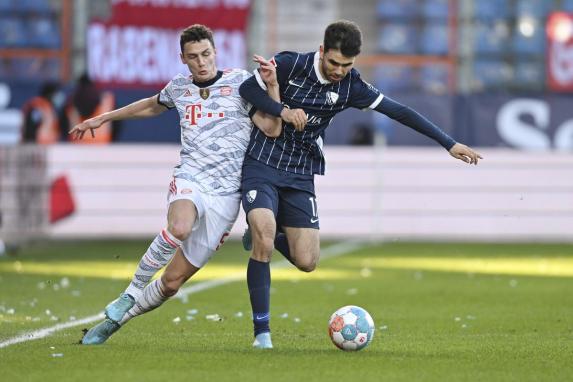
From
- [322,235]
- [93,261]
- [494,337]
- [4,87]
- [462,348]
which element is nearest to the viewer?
[462,348]

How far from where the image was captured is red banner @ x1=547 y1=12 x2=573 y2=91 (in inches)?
878

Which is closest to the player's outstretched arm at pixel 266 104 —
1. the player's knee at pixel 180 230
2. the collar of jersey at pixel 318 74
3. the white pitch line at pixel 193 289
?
the collar of jersey at pixel 318 74

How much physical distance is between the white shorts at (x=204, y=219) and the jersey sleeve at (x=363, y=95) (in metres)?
0.96

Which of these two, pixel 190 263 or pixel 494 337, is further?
pixel 494 337

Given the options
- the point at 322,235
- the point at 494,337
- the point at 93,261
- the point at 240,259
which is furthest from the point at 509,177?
the point at 494,337

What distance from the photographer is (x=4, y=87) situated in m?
21.3

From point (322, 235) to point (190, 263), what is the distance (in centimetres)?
1439

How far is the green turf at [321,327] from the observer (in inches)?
288

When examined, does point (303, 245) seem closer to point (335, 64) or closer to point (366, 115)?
point (335, 64)

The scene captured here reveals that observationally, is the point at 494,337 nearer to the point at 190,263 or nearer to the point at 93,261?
the point at 190,263

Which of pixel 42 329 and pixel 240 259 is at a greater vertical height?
pixel 42 329

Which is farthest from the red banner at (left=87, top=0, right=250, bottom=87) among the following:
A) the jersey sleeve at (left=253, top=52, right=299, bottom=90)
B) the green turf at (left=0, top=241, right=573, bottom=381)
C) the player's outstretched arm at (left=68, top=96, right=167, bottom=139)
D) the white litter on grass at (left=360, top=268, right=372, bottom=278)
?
the jersey sleeve at (left=253, top=52, right=299, bottom=90)

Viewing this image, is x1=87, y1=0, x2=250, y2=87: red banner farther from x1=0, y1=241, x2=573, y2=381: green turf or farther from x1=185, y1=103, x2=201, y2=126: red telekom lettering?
x1=185, y1=103, x2=201, y2=126: red telekom lettering

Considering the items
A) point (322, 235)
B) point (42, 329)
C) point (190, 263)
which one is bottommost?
point (322, 235)
